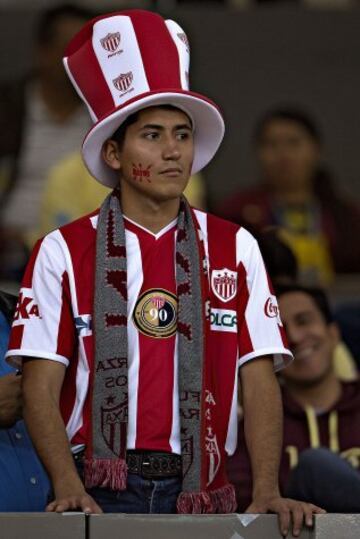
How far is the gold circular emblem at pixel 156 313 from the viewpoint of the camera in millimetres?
4734

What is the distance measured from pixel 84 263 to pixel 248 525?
2.82 feet

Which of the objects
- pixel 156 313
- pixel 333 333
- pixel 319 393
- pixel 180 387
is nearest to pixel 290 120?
pixel 333 333

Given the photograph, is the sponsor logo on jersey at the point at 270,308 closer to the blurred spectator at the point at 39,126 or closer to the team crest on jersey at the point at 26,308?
the team crest on jersey at the point at 26,308

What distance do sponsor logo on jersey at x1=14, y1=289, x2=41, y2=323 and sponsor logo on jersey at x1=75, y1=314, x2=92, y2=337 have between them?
107 millimetres

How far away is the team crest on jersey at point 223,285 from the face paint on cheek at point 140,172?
0.32 meters

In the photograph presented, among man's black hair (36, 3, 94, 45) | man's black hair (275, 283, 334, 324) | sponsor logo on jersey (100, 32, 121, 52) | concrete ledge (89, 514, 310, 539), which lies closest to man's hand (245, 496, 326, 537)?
concrete ledge (89, 514, 310, 539)

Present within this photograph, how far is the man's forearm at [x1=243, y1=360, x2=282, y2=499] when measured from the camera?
464 cm

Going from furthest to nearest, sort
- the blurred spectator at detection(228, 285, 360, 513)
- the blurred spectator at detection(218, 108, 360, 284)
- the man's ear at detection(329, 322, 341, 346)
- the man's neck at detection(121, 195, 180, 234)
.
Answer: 1. the blurred spectator at detection(218, 108, 360, 284)
2. the man's ear at detection(329, 322, 341, 346)
3. the blurred spectator at detection(228, 285, 360, 513)
4. the man's neck at detection(121, 195, 180, 234)

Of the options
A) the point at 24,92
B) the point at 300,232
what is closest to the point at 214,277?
the point at 300,232

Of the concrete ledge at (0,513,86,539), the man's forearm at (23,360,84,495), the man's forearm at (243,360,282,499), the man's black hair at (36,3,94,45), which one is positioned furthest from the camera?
the man's black hair at (36,3,94,45)

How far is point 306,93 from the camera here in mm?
9617

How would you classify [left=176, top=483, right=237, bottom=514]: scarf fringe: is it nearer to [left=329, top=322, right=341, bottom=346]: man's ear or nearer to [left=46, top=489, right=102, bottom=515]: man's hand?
[left=46, top=489, right=102, bottom=515]: man's hand

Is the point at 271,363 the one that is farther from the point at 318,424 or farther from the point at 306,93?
the point at 306,93

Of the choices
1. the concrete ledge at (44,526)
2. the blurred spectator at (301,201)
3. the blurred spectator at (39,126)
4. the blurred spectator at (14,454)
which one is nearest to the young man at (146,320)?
the concrete ledge at (44,526)
